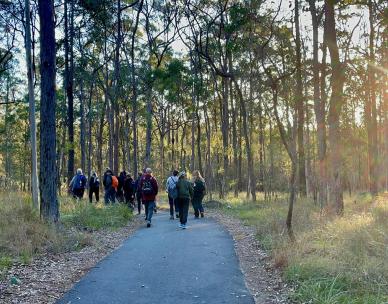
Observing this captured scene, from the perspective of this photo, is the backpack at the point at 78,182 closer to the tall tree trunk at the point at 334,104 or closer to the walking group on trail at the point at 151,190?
the walking group on trail at the point at 151,190

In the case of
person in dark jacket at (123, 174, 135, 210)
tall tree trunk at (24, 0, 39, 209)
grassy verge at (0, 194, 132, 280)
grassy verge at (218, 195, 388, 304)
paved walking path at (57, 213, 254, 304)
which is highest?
tall tree trunk at (24, 0, 39, 209)

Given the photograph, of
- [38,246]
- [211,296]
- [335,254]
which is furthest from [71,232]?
[335,254]

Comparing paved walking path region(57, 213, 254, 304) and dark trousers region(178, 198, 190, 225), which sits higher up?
dark trousers region(178, 198, 190, 225)

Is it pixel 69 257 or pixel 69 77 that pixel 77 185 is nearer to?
pixel 69 77

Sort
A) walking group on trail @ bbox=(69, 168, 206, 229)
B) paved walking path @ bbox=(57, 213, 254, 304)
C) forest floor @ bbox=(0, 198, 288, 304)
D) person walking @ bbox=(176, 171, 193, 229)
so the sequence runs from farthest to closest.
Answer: walking group on trail @ bbox=(69, 168, 206, 229)
person walking @ bbox=(176, 171, 193, 229)
forest floor @ bbox=(0, 198, 288, 304)
paved walking path @ bbox=(57, 213, 254, 304)

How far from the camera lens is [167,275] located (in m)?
8.06

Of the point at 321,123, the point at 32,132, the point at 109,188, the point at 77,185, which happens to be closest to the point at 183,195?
the point at 32,132

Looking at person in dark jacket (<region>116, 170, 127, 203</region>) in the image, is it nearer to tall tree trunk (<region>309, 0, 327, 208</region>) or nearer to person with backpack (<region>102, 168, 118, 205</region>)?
person with backpack (<region>102, 168, 118, 205</region>)

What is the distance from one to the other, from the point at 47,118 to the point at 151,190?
4981mm

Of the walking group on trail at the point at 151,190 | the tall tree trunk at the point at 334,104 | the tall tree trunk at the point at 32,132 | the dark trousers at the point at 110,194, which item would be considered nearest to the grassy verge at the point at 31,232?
the tall tree trunk at the point at 32,132

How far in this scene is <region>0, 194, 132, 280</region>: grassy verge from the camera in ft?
28.9

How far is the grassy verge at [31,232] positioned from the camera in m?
8.81

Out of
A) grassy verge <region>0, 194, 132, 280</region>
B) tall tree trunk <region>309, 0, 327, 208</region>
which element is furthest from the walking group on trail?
tall tree trunk <region>309, 0, 327, 208</region>

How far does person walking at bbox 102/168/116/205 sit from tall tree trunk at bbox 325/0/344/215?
11142 mm
